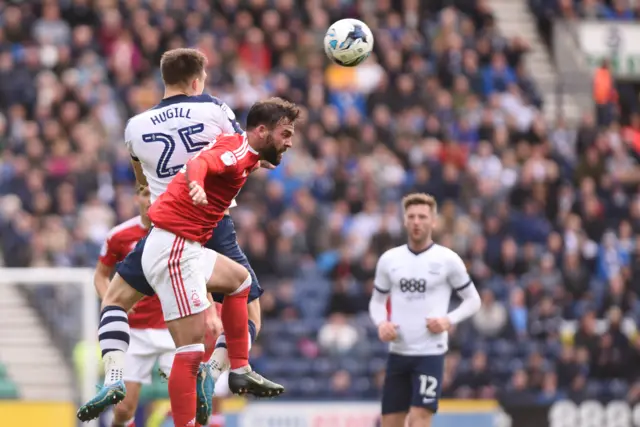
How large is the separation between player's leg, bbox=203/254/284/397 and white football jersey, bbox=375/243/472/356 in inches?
103

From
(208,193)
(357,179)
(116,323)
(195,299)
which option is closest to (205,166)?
(208,193)

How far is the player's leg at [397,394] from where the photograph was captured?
497 inches

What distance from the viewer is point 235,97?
69.5 ft

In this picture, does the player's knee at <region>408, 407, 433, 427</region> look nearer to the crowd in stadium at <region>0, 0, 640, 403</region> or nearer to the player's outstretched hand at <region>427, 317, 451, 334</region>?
the player's outstretched hand at <region>427, 317, 451, 334</region>

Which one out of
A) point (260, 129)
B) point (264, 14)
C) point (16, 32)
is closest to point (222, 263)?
point (260, 129)

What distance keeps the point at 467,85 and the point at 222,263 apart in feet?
45.8

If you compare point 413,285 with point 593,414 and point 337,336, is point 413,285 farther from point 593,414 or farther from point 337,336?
point 593,414

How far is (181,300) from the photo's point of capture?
32.0 ft

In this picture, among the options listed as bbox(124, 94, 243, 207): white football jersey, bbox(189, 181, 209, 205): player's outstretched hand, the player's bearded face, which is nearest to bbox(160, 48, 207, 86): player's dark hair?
bbox(124, 94, 243, 207): white football jersey

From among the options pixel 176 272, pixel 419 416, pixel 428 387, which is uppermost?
pixel 176 272

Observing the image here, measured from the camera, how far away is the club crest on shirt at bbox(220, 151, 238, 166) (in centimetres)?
954

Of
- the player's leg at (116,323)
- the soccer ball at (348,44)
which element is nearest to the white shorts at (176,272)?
the player's leg at (116,323)

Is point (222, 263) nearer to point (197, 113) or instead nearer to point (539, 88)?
point (197, 113)

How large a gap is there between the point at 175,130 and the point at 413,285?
3312 millimetres
